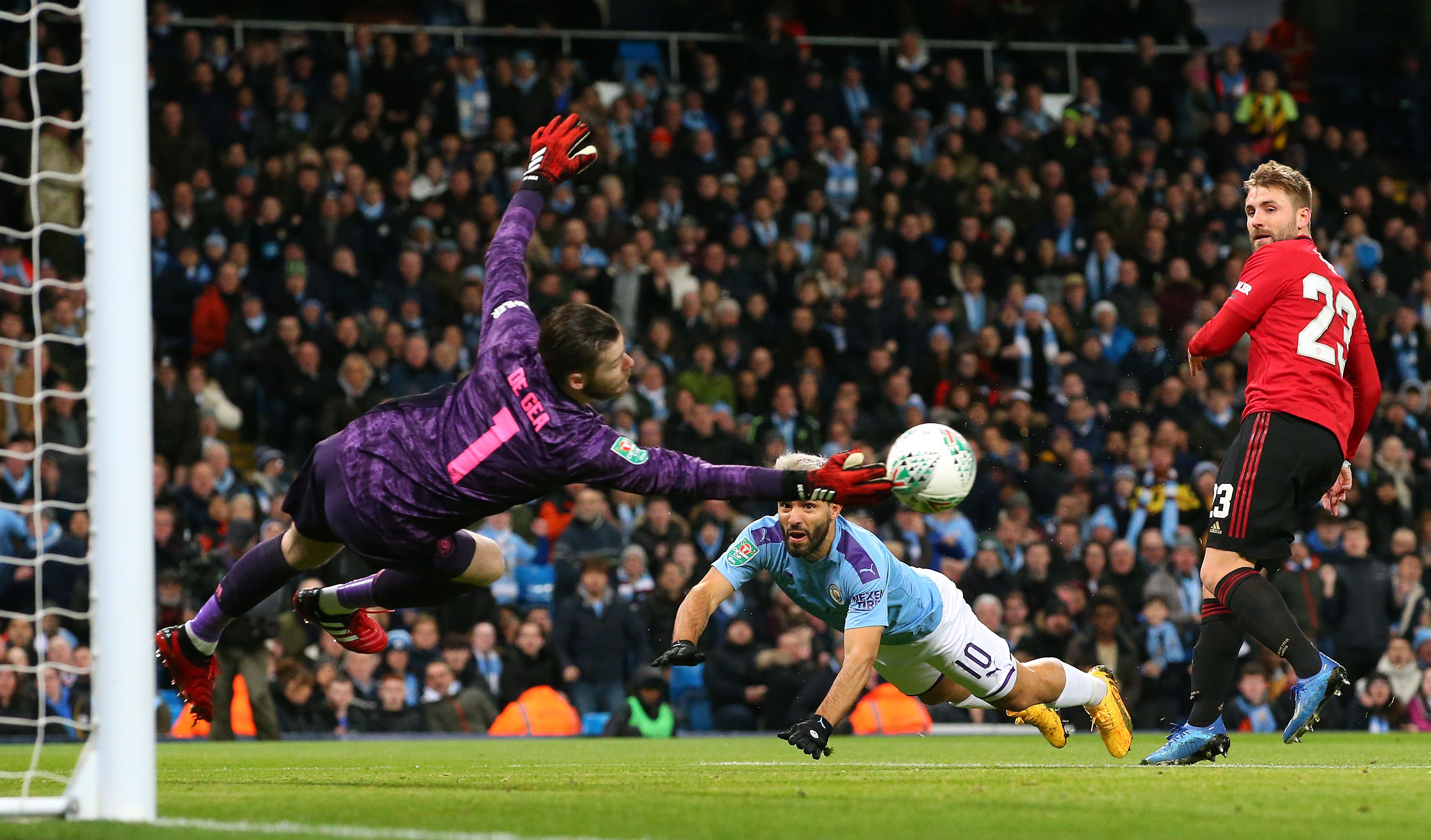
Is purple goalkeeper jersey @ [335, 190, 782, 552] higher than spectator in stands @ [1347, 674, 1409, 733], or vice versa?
purple goalkeeper jersey @ [335, 190, 782, 552]

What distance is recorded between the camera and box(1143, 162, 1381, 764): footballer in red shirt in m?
7.41

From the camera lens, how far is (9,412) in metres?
14.4

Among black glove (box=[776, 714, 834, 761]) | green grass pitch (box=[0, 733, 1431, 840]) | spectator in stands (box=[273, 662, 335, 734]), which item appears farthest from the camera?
spectator in stands (box=[273, 662, 335, 734])

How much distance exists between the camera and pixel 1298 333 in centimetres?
754

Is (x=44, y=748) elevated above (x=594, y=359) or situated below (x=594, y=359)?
below

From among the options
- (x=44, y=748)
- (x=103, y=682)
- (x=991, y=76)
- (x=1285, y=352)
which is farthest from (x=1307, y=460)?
(x=991, y=76)

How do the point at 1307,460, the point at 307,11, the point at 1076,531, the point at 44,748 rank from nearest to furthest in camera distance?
the point at 1307,460, the point at 44,748, the point at 1076,531, the point at 307,11

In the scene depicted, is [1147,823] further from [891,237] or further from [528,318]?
[891,237]

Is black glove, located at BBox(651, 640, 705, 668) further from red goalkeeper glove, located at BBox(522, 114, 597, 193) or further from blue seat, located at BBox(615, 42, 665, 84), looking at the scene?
blue seat, located at BBox(615, 42, 665, 84)

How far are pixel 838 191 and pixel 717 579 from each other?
11810 millimetres

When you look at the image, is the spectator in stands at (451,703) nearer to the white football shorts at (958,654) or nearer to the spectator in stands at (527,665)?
the spectator in stands at (527,665)

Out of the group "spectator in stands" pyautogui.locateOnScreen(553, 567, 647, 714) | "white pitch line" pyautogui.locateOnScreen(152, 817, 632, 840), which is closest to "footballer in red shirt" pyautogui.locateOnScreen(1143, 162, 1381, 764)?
"white pitch line" pyautogui.locateOnScreen(152, 817, 632, 840)

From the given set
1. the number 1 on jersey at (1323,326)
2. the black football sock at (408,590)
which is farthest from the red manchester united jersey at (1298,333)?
the black football sock at (408,590)

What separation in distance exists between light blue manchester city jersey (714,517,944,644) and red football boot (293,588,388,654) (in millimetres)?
1624
